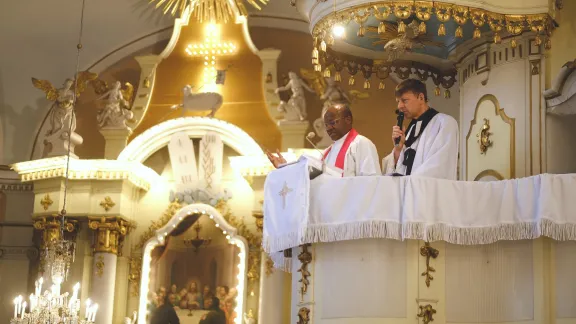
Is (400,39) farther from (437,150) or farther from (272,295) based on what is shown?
(272,295)

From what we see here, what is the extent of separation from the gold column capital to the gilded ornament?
6119mm

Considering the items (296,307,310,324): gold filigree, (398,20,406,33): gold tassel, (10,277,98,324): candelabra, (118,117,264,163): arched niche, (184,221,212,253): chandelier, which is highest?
(118,117,264,163): arched niche

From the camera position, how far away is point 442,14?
8211 millimetres

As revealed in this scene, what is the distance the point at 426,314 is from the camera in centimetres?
725

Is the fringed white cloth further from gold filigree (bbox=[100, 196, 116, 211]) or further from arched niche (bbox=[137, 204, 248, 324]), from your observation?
gold filigree (bbox=[100, 196, 116, 211])

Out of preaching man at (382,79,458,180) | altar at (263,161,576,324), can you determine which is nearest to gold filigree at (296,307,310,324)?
altar at (263,161,576,324)

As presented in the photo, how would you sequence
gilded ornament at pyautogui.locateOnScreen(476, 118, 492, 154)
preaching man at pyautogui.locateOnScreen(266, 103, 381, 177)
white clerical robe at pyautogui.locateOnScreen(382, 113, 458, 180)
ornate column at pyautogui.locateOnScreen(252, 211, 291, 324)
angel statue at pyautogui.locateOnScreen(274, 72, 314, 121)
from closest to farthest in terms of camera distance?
white clerical robe at pyautogui.locateOnScreen(382, 113, 458, 180) < preaching man at pyautogui.locateOnScreen(266, 103, 381, 177) < gilded ornament at pyautogui.locateOnScreen(476, 118, 492, 154) < ornate column at pyautogui.locateOnScreen(252, 211, 291, 324) < angel statue at pyautogui.locateOnScreen(274, 72, 314, 121)

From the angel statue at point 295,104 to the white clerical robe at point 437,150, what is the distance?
582 cm

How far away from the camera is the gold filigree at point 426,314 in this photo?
7250mm

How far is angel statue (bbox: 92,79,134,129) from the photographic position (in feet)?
46.9

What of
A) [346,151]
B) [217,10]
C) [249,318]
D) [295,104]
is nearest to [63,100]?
[217,10]

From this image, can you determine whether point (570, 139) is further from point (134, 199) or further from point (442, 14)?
point (134, 199)

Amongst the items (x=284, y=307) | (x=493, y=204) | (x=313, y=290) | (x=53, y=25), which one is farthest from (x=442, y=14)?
(x=53, y=25)

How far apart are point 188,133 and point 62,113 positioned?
70.6 inches
